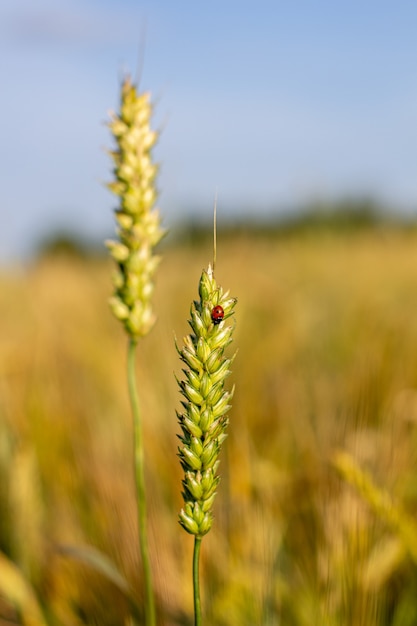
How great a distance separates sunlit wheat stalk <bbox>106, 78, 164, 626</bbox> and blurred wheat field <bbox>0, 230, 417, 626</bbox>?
0.32m

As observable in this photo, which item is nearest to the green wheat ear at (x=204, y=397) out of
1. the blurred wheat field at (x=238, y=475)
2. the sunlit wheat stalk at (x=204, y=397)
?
the sunlit wheat stalk at (x=204, y=397)

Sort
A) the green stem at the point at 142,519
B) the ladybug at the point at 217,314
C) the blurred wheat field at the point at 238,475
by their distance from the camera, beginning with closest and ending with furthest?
the ladybug at the point at 217,314 < the green stem at the point at 142,519 < the blurred wheat field at the point at 238,475

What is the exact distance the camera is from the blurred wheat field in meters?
1.14

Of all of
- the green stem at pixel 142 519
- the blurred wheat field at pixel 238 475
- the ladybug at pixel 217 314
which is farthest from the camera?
the blurred wheat field at pixel 238 475

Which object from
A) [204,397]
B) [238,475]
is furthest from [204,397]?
[238,475]

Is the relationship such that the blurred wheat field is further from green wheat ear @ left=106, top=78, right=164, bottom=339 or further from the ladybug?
the ladybug

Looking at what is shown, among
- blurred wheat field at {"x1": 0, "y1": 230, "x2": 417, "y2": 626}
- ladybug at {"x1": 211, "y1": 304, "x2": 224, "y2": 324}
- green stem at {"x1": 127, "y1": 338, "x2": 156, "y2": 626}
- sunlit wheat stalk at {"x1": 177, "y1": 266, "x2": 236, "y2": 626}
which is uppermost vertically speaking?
ladybug at {"x1": 211, "y1": 304, "x2": 224, "y2": 324}

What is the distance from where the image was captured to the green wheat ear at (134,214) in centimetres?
84

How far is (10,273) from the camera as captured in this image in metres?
7.14

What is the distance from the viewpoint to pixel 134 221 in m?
0.85

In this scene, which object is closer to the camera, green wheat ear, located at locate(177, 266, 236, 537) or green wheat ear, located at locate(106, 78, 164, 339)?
green wheat ear, located at locate(177, 266, 236, 537)

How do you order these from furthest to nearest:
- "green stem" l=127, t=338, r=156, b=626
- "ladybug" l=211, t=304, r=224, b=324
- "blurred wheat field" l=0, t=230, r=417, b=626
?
"blurred wheat field" l=0, t=230, r=417, b=626 < "green stem" l=127, t=338, r=156, b=626 < "ladybug" l=211, t=304, r=224, b=324

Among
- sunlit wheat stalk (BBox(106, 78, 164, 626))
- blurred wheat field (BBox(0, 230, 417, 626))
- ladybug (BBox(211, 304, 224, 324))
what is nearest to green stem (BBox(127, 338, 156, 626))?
sunlit wheat stalk (BBox(106, 78, 164, 626))

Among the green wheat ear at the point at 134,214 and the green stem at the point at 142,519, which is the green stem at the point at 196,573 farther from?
the green wheat ear at the point at 134,214
